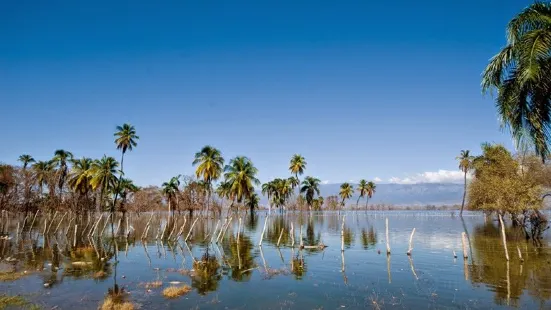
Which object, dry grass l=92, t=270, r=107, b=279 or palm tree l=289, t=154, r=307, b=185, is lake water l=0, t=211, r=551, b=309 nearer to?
dry grass l=92, t=270, r=107, b=279

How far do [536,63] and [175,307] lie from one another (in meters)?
19.5

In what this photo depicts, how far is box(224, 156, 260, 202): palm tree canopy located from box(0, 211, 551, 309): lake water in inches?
1289

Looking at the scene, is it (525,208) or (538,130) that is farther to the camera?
(525,208)

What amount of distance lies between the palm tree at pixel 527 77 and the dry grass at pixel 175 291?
1939cm

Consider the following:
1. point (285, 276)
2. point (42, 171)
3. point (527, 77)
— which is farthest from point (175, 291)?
point (42, 171)

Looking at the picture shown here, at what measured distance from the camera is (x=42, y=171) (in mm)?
82688

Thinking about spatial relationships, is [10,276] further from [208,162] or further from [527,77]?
[208,162]

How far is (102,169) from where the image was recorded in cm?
7075

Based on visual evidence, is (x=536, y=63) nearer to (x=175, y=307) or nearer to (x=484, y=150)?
(x=175, y=307)

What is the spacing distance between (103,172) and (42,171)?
23492mm

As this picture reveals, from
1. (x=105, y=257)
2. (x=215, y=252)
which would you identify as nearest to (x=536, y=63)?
(x=215, y=252)

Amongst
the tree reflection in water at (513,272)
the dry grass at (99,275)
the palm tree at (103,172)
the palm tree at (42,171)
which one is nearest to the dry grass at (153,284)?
the dry grass at (99,275)

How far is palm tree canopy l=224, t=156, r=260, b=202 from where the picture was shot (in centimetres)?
7431

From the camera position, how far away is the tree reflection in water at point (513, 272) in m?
20.7
